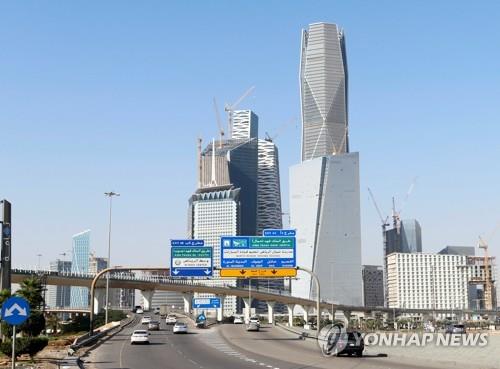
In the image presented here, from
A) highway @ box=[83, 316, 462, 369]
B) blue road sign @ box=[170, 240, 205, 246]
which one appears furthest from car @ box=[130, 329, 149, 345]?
blue road sign @ box=[170, 240, 205, 246]

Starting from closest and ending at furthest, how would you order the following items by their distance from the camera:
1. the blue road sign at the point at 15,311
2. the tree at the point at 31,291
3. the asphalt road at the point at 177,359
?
the blue road sign at the point at 15,311 < the asphalt road at the point at 177,359 < the tree at the point at 31,291

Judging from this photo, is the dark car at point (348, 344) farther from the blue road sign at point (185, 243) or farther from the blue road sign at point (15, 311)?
the blue road sign at point (15, 311)

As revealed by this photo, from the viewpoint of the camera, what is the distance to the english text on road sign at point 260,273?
234 ft

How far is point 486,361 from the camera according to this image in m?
40.6

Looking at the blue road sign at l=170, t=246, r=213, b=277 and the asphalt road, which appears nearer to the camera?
the asphalt road

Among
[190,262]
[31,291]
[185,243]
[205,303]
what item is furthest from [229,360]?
[205,303]

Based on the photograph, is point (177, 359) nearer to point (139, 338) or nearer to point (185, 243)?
point (139, 338)

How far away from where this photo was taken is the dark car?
46.7 metres

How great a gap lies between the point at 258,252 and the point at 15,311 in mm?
50103

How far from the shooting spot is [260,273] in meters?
71.8

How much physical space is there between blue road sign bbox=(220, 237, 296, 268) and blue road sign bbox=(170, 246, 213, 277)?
225 centimetres

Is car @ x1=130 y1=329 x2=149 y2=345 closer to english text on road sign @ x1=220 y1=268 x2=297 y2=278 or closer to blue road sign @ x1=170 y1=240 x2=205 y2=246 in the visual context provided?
english text on road sign @ x1=220 y1=268 x2=297 y2=278

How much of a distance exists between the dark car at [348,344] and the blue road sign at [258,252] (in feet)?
74.0

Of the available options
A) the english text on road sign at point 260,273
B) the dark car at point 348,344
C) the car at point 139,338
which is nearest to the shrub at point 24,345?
the dark car at point 348,344
